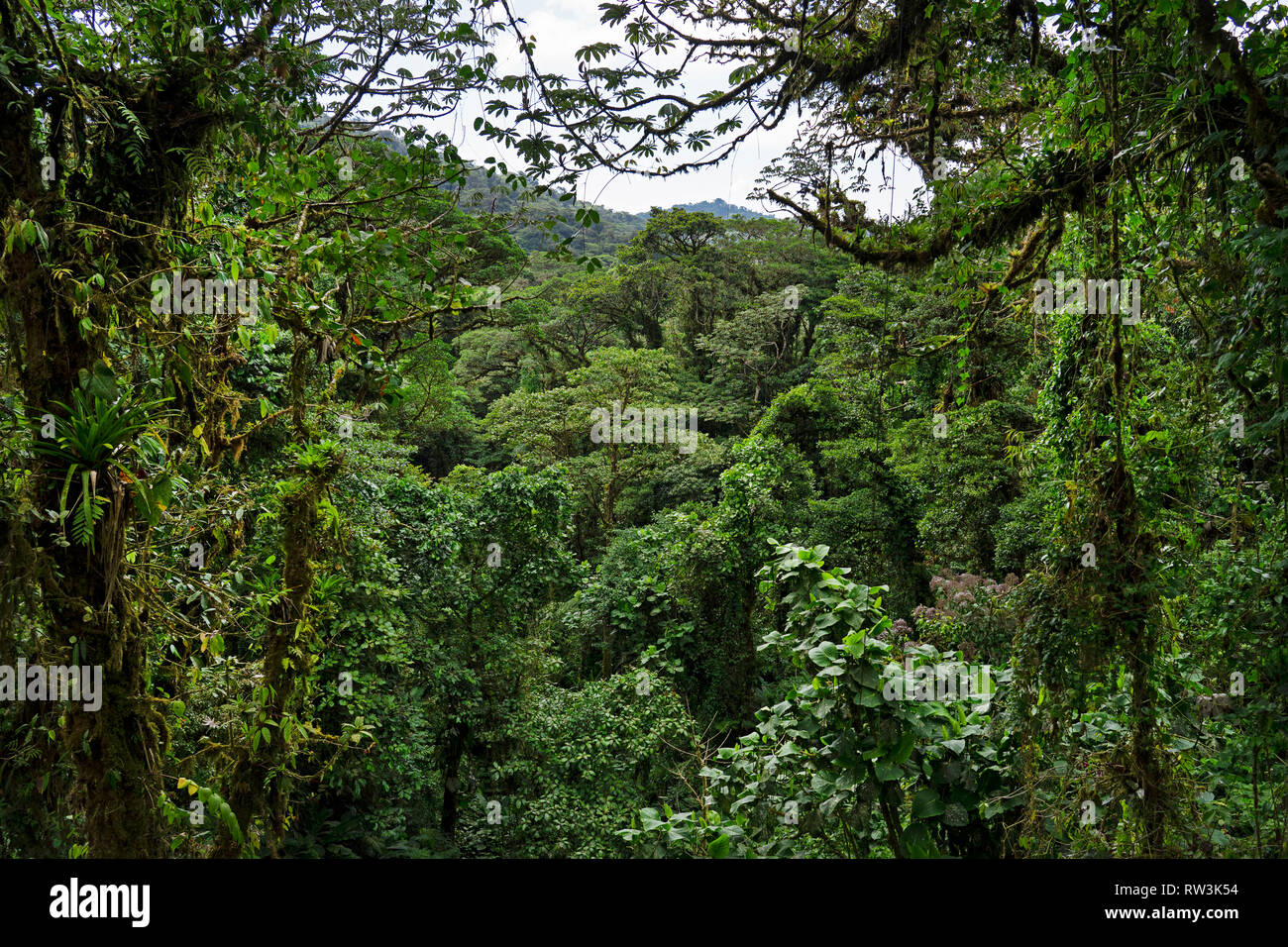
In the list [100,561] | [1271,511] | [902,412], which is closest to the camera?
[100,561]

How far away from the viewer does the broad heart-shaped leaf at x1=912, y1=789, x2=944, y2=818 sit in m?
2.23

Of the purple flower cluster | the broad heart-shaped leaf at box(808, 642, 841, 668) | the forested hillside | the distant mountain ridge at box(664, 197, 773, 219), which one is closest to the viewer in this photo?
the forested hillside

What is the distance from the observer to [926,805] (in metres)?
2.24

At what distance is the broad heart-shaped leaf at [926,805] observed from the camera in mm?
2232

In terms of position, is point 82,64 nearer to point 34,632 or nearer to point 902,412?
point 34,632

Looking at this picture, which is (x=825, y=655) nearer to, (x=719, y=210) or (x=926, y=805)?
(x=926, y=805)

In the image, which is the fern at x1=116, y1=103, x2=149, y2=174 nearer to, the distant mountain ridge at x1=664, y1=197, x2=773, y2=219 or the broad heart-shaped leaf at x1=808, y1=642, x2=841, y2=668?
the broad heart-shaped leaf at x1=808, y1=642, x2=841, y2=668

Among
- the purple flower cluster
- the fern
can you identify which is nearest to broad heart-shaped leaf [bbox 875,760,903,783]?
the fern

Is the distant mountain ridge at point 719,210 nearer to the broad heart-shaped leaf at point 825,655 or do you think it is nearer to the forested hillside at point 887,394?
the forested hillside at point 887,394

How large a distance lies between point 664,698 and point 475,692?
2215mm

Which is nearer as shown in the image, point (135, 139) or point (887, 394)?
point (135, 139)

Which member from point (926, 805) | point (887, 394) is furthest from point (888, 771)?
point (887, 394)

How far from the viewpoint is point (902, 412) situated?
11.8 metres
